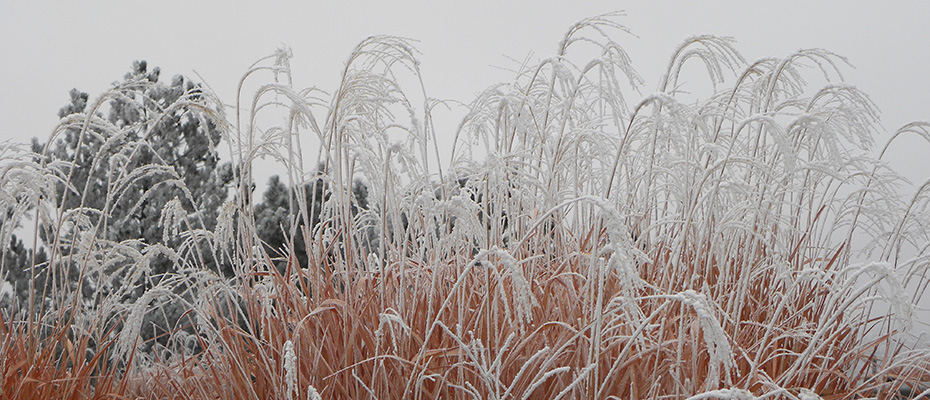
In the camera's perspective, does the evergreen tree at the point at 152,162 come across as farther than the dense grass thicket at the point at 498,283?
Yes

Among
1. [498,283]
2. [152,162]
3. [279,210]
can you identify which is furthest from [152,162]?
[498,283]

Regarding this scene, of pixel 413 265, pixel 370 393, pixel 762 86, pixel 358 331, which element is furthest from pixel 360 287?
pixel 762 86

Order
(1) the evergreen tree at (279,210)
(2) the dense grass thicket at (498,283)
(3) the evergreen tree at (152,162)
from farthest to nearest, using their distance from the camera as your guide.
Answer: (1) the evergreen tree at (279,210)
(3) the evergreen tree at (152,162)
(2) the dense grass thicket at (498,283)

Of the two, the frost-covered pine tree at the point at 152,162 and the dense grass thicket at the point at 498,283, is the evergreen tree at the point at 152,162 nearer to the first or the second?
the frost-covered pine tree at the point at 152,162

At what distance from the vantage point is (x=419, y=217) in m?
2.55

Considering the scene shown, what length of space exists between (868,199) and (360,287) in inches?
83.2

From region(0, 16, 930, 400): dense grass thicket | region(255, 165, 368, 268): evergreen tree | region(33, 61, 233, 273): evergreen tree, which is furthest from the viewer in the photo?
region(255, 165, 368, 268): evergreen tree

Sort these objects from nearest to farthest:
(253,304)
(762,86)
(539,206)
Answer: (253,304), (539,206), (762,86)

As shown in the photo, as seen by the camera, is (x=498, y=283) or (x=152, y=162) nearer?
(x=498, y=283)

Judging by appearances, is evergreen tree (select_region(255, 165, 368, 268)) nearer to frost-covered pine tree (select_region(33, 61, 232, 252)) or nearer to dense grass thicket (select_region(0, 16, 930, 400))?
frost-covered pine tree (select_region(33, 61, 232, 252))

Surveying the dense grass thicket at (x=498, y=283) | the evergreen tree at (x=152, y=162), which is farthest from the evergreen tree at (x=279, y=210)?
the dense grass thicket at (x=498, y=283)

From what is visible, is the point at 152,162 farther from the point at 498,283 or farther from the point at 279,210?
the point at 498,283

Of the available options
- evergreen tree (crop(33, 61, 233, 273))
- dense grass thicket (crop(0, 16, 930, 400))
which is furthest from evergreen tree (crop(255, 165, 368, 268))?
dense grass thicket (crop(0, 16, 930, 400))

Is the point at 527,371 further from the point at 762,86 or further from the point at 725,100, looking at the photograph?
the point at 762,86
